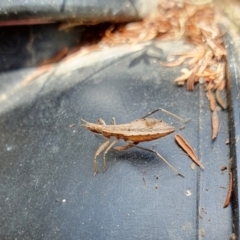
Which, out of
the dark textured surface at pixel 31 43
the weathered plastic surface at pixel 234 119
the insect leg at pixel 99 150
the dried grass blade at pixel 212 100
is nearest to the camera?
the weathered plastic surface at pixel 234 119

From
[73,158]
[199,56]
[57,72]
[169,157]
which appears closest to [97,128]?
[73,158]

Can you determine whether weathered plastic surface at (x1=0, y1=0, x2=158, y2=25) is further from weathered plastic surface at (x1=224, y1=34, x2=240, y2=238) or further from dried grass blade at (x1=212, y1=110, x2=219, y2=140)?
dried grass blade at (x1=212, y1=110, x2=219, y2=140)

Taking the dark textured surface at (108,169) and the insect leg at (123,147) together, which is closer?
the dark textured surface at (108,169)

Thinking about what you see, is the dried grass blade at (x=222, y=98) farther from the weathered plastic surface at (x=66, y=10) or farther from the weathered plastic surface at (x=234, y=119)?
the weathered plastic surface at (x=66, y=10)

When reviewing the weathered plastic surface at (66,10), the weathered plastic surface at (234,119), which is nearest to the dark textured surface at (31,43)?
the weathered plastic surface at (66,10)

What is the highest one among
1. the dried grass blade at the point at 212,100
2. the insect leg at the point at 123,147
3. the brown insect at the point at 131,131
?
the brown insect at the point at 131,131

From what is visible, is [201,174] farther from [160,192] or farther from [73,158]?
[73,158]
